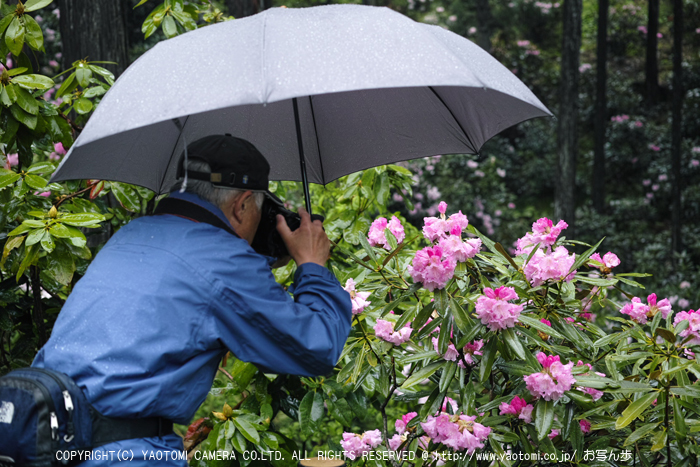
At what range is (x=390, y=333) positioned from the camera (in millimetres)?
1916

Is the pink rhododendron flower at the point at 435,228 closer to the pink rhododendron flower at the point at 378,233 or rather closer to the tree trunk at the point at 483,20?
the pink rhododendron flower at the point at 378,233

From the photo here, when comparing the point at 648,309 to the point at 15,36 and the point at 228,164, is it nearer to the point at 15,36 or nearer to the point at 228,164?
the point at 228,164

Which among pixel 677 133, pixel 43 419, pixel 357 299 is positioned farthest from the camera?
pixel 677 133

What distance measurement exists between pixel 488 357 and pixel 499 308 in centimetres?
18

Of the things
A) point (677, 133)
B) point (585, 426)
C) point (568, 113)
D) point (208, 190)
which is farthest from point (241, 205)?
point (677, 133)

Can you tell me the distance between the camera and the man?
126 centimetres

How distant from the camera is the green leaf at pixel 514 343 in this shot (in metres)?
1.62

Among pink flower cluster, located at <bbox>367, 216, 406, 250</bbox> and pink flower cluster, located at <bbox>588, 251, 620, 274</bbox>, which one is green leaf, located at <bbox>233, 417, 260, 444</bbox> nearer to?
pink flower cluster, located at <bbox>367, 216, 406, 250</bbox>

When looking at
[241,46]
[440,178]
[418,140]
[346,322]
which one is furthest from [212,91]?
[440,178]

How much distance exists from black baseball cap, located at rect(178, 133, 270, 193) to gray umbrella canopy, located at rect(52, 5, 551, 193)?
14 cm

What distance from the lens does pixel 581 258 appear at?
6.05 ft

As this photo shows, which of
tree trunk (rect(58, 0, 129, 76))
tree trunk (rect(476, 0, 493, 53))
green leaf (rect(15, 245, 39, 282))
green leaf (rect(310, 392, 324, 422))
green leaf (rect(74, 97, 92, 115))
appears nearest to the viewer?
green leaf (rect(15, 245, 39, 282))

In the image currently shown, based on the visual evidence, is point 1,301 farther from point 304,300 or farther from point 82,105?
point 304,300

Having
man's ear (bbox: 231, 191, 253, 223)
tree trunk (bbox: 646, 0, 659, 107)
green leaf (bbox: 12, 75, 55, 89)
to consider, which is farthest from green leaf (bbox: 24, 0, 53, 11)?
tree trunk (bbox: 646, 0, 659, 107)
